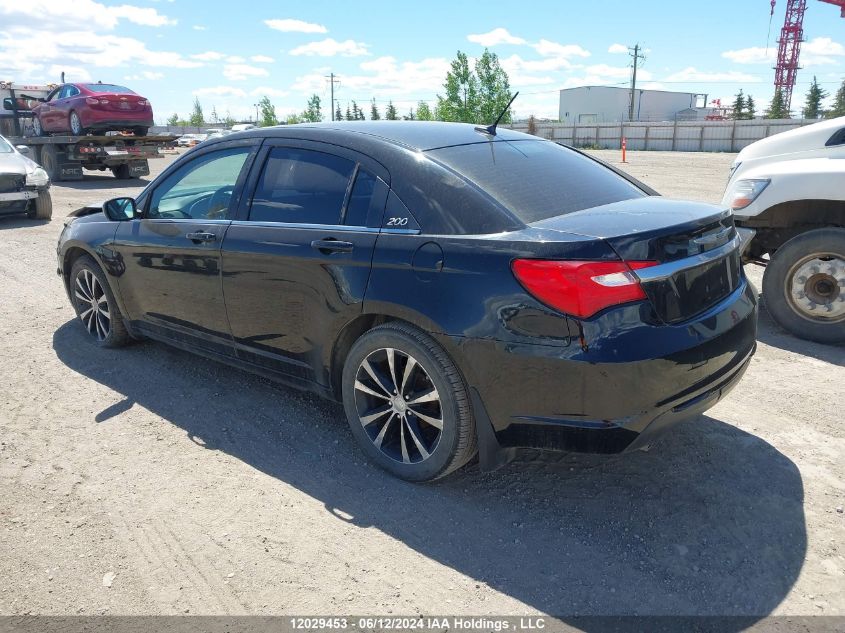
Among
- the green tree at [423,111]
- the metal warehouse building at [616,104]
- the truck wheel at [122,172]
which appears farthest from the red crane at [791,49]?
the truck wheel at [122,172]

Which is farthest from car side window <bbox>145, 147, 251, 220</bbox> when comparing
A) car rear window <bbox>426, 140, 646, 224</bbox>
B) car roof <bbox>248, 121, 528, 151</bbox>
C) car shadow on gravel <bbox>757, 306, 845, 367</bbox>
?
car shadow on gravel <bbox>757, 306, 845, 367</bbox>

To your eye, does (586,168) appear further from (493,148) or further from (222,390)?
(222,390)

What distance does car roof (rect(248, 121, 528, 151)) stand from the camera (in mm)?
3471

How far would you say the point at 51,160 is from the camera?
19094mm

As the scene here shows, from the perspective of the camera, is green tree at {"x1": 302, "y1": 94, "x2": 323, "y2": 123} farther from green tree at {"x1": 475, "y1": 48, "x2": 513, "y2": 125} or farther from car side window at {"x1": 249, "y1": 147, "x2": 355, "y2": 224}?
car side window at {"x1": 249, "y1": 147, "x2": 355, "y2": 224}

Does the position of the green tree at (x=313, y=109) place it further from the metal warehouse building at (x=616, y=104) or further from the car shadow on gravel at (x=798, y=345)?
the car shadow on gravel at (x=798, y=345)

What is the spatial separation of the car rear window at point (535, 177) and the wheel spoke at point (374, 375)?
101 centimetres

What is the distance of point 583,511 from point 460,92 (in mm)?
57070

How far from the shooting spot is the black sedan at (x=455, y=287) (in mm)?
2656

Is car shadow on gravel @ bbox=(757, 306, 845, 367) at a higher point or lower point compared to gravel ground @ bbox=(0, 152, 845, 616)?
higher

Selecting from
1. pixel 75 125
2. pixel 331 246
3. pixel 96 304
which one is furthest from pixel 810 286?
pixel 75 125

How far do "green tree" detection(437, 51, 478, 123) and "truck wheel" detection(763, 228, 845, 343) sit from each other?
53.1 metres

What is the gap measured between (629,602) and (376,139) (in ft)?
7.96

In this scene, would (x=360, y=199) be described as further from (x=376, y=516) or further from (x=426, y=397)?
(x=376, y=516)
